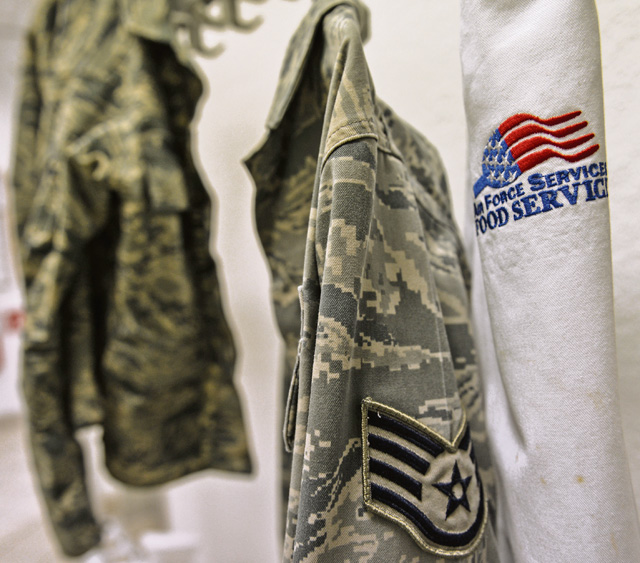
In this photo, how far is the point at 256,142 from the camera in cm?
82

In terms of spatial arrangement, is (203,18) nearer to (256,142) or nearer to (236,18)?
(236,18)

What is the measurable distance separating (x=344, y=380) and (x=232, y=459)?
0.54 metres

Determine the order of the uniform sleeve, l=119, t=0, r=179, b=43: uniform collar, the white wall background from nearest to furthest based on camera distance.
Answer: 1. the uniform sleeve
2. the white wall background
3. l=119, t=0, r=179, b=43: uniform collar

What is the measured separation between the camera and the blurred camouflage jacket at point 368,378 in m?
0.31

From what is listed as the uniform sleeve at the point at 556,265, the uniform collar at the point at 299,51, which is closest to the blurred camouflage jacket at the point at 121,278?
the uniform collar at the point at 299,51

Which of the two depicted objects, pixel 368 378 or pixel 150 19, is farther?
pixel 150 19

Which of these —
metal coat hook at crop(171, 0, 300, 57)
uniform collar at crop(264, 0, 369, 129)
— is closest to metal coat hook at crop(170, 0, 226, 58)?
metal coat hook at crop(171, 0, 300, 57)

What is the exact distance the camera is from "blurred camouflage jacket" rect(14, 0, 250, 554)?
67cm

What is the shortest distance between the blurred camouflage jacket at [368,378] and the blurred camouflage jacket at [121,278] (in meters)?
0.39

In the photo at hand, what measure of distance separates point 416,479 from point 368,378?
0.09 meters

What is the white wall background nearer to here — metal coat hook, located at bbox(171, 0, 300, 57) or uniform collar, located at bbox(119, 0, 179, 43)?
metal coat hook, located at bbox(171, 0, 300, 57)

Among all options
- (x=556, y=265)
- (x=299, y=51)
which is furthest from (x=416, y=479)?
(x=299, y=51)

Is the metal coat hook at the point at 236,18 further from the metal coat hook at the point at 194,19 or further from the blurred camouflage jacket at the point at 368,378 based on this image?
the blurred camouflage jacket at the point at 368,378

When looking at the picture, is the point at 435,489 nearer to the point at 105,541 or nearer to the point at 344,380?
the point at 344,380
